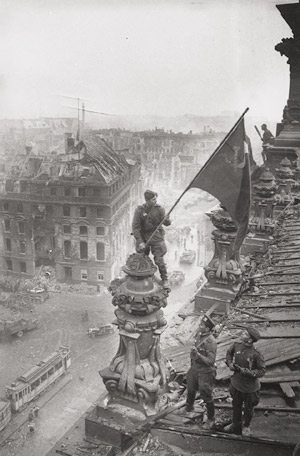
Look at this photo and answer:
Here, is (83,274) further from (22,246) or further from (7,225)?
(7,225)

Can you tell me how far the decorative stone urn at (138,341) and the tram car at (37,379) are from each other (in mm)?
23678

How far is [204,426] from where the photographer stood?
6.21 meters

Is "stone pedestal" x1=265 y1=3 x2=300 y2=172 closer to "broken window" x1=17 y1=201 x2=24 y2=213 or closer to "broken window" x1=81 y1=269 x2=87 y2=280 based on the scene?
"broken window" x1=81 y1=269 x2=87 y2=280

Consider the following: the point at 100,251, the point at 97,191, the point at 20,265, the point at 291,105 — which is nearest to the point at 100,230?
the point at 100,251

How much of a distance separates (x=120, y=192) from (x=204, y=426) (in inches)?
1798

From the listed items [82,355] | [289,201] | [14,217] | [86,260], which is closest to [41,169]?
[14,217]

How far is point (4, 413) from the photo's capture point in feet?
87.9

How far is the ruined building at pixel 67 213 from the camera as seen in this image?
47.6 m

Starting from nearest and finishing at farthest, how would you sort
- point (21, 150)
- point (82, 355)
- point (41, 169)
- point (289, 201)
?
1. point (289, 201)
2. point (82, 355)
3. point (41, 169)
4. point (21, 150)

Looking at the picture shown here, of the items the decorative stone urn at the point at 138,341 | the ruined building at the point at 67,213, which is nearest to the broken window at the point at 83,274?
the ruined building at the point at 67,213

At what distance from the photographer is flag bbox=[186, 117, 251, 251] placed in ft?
27.0

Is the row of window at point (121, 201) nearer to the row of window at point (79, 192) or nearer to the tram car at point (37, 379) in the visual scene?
the row of window at point (79, 192)

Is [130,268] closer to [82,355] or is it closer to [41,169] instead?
[82,355]

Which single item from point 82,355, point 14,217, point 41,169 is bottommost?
point 82,355
